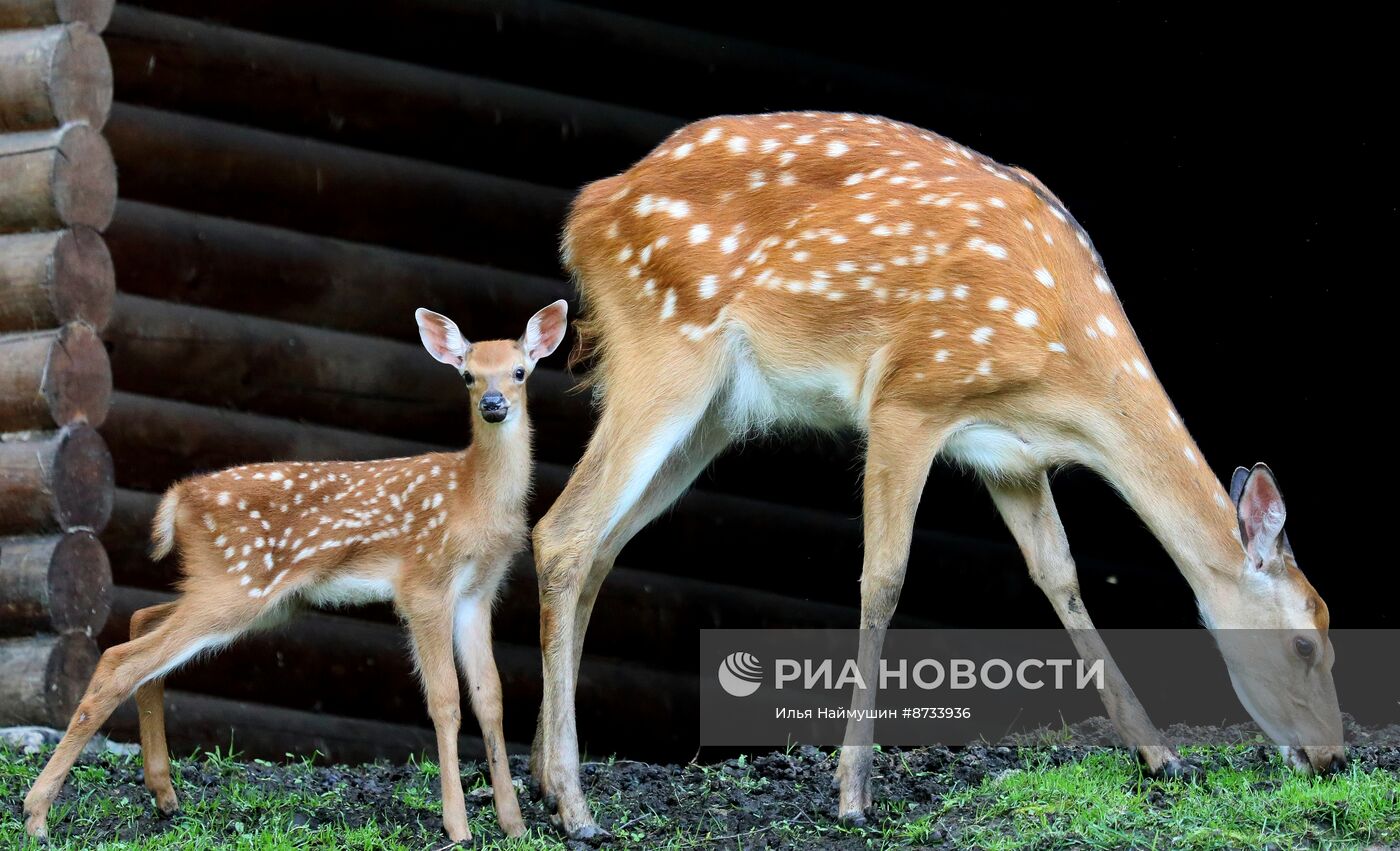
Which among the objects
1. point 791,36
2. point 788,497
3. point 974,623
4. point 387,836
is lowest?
point 974,623

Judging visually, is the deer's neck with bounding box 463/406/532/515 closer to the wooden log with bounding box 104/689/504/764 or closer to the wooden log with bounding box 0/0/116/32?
the wooden log with bounding box 0/0/116/32

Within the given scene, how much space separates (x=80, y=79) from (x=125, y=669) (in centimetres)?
287

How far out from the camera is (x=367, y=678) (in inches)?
346

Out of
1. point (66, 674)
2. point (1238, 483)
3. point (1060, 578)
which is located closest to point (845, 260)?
point (1060, 578)

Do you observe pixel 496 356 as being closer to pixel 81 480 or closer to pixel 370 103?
pixel 81 480

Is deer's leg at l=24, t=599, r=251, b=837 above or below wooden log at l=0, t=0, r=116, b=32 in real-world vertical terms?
below

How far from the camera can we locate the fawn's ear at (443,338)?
6020mm

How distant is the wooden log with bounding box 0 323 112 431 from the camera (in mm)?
6895

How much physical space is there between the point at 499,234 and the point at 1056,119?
338 centimetres

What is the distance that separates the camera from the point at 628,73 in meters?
9.23

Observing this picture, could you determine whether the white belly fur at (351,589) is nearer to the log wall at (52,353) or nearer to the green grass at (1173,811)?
the log wall at (52,353)

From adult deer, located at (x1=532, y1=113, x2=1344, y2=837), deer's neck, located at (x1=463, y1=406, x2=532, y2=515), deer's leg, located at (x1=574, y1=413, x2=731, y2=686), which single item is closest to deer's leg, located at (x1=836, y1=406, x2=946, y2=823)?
adult deer, located at (x1=532, y1=113, x2=1344, y2=837)

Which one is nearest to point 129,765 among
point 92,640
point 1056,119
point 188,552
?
point 92,640

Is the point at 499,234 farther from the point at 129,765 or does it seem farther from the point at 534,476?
the point at 129,765
